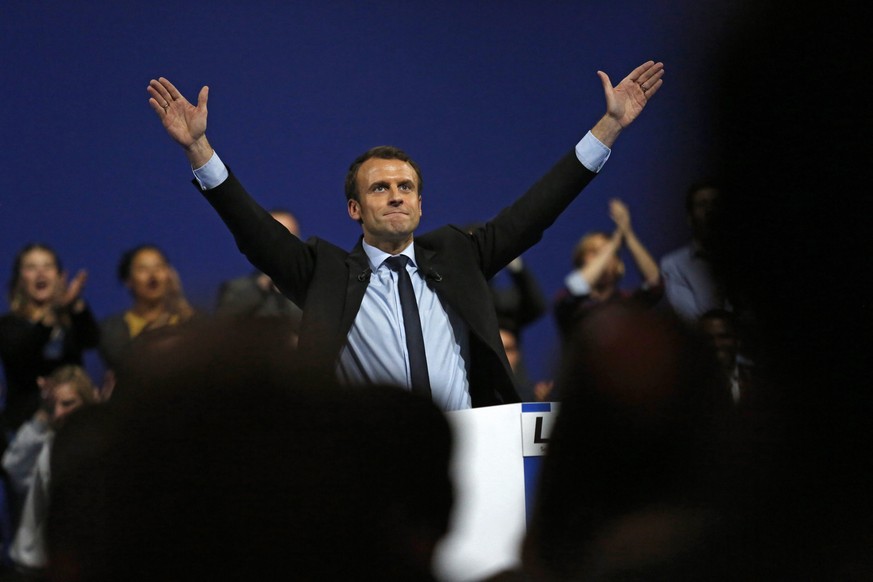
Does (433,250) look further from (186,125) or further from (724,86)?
(724,86)

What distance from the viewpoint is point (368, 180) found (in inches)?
119

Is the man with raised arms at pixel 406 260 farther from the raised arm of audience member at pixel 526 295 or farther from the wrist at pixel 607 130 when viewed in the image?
the raised arm of audience member at pixel 526 295

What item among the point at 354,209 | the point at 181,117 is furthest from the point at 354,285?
the point at 181,117

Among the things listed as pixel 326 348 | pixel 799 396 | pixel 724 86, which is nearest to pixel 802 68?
pixel 724 86

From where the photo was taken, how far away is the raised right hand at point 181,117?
9.09 ft

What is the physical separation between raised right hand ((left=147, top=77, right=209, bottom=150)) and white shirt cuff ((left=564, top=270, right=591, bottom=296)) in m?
1.70

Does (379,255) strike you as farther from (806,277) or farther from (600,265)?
(806,277)

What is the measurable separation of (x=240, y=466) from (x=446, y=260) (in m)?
2.31

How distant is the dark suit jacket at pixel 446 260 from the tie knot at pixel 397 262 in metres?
0.04

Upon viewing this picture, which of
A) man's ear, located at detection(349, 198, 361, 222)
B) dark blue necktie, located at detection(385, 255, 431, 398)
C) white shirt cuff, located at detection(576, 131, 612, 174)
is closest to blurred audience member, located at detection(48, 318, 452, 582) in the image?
dark blue necktie, located at detection(385, 255, 431, 398)

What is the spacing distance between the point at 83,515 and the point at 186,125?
2.30m

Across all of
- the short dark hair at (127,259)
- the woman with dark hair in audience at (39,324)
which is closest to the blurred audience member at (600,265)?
the short dark hair at (127,259)

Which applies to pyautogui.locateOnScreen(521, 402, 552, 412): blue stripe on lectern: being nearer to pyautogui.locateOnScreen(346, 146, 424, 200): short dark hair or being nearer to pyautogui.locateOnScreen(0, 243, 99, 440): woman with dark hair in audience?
pyautogui.locateOnScreen(346, 146, 424, 200): short dark hair

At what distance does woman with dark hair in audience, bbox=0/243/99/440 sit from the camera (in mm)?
3443
